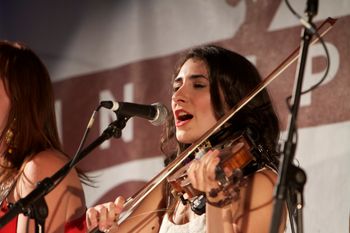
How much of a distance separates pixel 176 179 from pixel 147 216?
15.7 inches

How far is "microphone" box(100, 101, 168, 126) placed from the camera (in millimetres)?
2191

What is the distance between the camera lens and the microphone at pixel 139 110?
7.19ft

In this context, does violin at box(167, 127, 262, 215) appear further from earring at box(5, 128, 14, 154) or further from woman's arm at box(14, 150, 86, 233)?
earring at box(5, 128, 14, 154)

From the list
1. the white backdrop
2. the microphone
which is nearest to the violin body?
the white backdrop

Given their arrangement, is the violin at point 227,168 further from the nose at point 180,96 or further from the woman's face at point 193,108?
the nose at point 180,96

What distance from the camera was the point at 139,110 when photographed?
2.24 m

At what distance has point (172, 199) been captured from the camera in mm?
2836

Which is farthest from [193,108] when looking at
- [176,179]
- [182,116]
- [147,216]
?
[147,216]

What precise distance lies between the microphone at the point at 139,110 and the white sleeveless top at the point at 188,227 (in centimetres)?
47

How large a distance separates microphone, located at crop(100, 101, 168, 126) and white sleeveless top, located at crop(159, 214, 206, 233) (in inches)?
18.6

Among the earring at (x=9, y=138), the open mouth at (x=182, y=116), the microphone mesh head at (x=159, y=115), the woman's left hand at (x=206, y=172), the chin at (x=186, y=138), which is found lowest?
the chin at (x=186, y=138)

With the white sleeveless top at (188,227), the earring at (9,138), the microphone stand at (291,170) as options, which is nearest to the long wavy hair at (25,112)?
the earring at (9,138)

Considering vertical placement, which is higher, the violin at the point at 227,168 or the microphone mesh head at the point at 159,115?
the microphone mesh head at the point at 159,115

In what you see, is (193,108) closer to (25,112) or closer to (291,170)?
(25,112)
